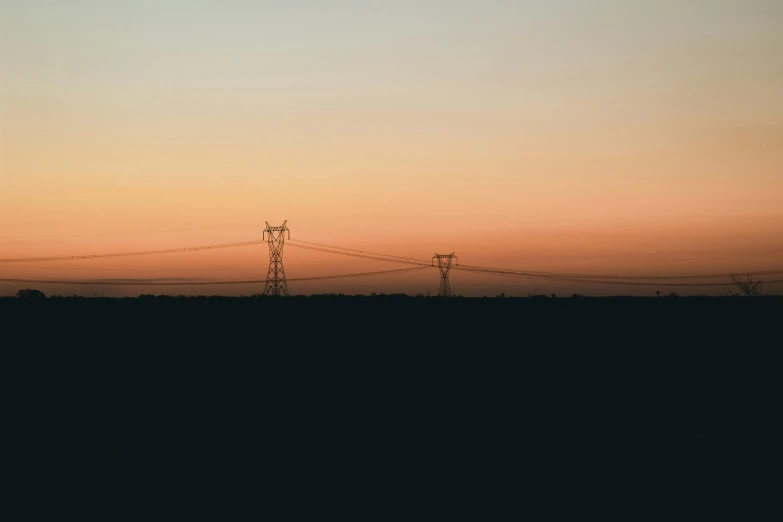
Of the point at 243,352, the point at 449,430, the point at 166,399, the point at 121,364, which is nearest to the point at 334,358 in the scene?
the point at 243,352

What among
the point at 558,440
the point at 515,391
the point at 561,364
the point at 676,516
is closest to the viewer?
the point at 676,516

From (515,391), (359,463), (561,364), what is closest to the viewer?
(359,463)

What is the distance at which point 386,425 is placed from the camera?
20.1 meters

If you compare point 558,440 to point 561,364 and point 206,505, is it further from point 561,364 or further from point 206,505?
point 561,364

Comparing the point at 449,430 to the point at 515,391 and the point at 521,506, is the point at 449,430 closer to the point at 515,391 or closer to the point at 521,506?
the point at 521,506

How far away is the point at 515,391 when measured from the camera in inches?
1085

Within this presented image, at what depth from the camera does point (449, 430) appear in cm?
1973

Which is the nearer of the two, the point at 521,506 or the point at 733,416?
the point at 521,506

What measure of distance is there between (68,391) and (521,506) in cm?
1661

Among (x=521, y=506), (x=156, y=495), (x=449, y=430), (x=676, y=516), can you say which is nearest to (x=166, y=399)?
(x=449, y=430)

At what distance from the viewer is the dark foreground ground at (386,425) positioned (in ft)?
46.0

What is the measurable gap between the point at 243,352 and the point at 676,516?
28.1 meters

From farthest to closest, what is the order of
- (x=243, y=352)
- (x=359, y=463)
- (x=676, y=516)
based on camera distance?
(x=243, y=352) < (x=359, y=463) < (x=676, y=516)

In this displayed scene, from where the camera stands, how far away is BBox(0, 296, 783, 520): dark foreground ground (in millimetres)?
14023
